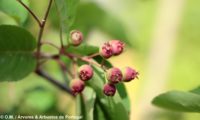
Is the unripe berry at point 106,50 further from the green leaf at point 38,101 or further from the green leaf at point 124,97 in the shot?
the green leaf at point 38,101

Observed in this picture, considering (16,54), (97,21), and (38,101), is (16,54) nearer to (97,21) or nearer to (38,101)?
(38,101)

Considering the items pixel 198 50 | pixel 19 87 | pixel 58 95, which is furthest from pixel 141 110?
pixel 198 50

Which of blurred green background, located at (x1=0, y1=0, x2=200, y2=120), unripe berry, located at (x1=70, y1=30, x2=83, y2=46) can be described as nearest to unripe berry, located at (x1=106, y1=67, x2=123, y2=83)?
unripe berry, located at (x1=70, y1=30, x2=83, y2=46)

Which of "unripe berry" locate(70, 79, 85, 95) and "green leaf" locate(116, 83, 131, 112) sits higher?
"unripe berry" locate(70, 79, 85, 95)

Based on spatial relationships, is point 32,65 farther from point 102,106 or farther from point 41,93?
point 41,93

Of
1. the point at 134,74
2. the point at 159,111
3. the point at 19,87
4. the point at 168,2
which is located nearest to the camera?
the point at 134,74

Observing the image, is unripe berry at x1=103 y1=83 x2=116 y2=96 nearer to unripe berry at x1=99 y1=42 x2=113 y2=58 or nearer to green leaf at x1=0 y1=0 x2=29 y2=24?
unripe berry at x1=99 y1=42 x2=113 y2=58
